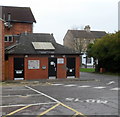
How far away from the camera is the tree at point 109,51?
36219mm

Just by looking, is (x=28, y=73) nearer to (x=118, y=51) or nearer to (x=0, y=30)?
(x=0, y=30)

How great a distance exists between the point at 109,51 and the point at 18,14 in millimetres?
13930

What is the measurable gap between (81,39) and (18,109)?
204 feet

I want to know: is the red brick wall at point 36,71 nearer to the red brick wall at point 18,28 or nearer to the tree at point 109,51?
the red brick wall at point 18,28

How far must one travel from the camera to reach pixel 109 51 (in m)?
37.4

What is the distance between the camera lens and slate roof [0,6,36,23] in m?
35.5

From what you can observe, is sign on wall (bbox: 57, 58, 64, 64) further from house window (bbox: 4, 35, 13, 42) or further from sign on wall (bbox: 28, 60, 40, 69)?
house window (bbox: 4, 35, 13, 42)

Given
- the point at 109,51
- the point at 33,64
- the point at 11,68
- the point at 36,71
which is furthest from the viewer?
the point at 109,51

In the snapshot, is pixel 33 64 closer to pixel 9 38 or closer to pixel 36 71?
pixel 36 71

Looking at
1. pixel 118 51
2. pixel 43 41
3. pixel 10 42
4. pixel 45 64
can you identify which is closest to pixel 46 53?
pixel 45 64

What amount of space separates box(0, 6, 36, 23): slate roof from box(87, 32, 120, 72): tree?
10.8 metres

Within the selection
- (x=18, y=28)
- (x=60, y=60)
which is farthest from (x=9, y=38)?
(x=60, y=60)

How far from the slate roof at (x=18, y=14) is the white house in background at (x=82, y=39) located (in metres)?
30.9

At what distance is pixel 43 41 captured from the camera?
28.9 meters
